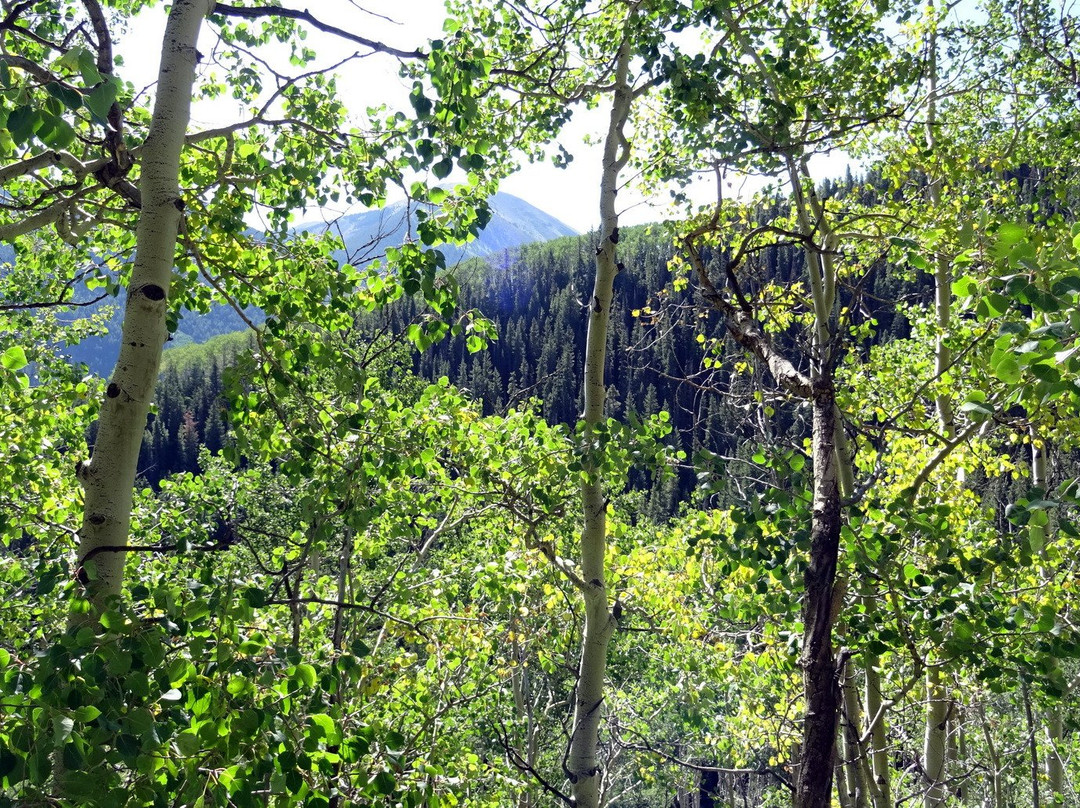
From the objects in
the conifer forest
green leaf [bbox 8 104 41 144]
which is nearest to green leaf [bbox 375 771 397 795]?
the conifer forest

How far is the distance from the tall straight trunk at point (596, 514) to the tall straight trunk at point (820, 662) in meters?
1.66

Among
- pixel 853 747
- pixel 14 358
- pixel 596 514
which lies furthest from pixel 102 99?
pixel 853 747

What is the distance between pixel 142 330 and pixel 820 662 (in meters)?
2.70

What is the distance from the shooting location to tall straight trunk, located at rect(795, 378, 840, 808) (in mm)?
2967

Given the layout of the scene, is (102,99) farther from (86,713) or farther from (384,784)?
(384,784)

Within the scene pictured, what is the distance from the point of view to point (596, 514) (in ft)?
15.7

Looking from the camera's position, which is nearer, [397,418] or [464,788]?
[464,788]

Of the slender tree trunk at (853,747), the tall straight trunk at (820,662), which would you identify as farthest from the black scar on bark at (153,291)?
the slender tree trunk at (853,747)

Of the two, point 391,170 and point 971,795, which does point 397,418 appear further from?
point 971,795

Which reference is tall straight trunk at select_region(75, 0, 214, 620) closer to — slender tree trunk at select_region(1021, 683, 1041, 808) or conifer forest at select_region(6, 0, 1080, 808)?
conifer forest at select_region(6, 0, 1080, 808)

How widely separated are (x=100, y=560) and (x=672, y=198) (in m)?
3.97

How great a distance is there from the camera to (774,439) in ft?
15.7

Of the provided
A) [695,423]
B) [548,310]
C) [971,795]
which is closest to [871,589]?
[695,423]

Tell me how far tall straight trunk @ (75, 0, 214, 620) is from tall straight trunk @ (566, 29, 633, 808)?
8.56ft
